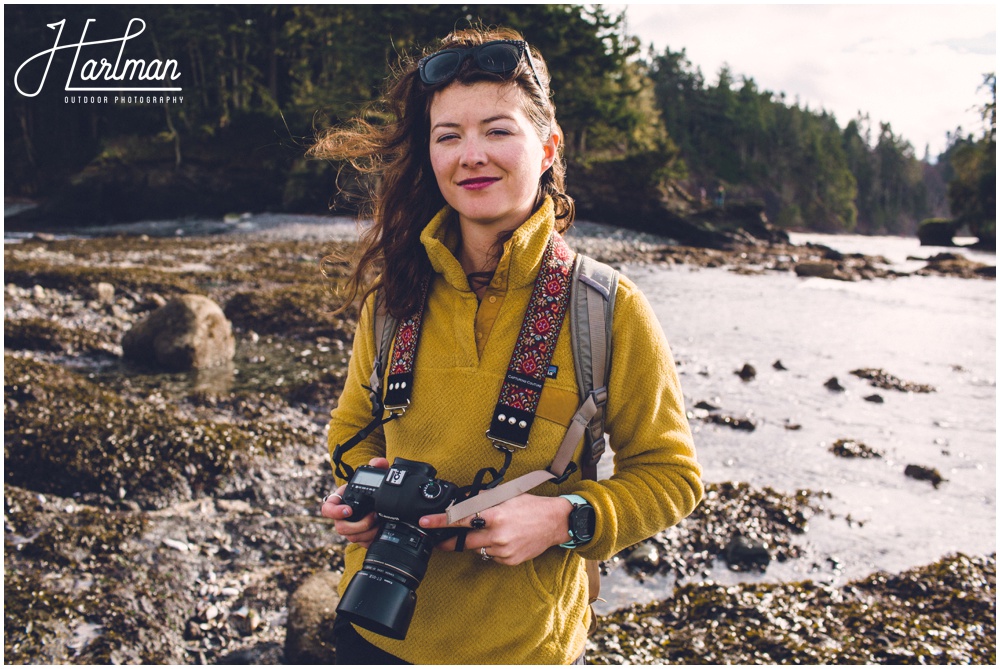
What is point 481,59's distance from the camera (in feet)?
6.81

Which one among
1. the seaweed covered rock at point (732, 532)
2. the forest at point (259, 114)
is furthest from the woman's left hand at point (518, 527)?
the forest at point (259, 114)

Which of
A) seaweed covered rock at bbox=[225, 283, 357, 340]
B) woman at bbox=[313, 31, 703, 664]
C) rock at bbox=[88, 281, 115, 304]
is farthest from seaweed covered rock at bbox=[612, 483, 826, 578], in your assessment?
rock at bbox=[88, 281, 115, 304]

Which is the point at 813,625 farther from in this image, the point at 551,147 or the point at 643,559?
the point at 551,147

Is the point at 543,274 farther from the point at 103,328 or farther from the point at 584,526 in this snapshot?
the point at 103,328

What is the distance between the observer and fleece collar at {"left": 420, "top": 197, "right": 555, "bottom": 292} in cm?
205

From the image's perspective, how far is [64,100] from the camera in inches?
1783

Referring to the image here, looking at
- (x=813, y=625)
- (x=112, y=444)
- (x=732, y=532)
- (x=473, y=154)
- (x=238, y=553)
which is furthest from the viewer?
(x=112, y=444)

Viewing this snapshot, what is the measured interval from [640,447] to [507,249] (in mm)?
696

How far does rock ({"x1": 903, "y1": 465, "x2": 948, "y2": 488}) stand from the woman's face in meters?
7.36

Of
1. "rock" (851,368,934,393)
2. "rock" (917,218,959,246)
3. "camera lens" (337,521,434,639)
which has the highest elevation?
"rock" (917,218,959,246)

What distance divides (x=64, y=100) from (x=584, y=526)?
5468 centimetres

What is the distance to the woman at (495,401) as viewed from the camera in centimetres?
189

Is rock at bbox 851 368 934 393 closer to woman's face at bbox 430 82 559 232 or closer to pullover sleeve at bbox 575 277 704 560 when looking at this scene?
pullover sleeve at bbox 575 277 704 560

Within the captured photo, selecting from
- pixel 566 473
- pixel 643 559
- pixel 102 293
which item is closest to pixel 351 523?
pixel 566 473
